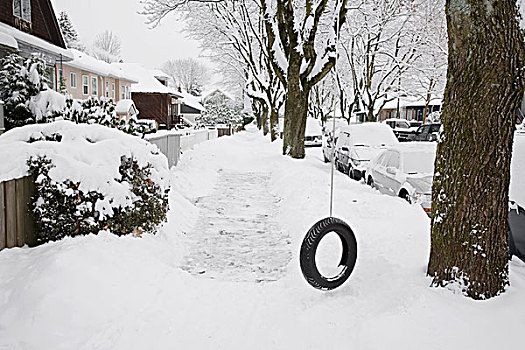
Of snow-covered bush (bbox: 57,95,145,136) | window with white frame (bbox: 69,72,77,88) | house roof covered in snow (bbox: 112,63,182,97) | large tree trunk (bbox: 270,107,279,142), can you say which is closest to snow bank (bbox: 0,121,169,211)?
snow-covered bush (bbox: 57,95,145,136)

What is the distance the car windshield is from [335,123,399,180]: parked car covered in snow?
470 centimetres

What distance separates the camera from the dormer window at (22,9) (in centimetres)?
1867

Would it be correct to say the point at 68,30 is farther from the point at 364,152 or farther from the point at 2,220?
the point at 2,220

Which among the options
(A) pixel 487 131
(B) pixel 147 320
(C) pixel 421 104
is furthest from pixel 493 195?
(C) pixel 421 104

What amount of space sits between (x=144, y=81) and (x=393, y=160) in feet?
147

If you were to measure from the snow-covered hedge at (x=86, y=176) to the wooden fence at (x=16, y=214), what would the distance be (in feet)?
0.35

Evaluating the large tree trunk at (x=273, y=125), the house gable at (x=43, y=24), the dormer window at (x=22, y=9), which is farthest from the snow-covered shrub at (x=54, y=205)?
the large tree trunk at (x=273, y=125)

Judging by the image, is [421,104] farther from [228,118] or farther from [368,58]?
[368,58]

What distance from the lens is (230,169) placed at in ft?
57.0

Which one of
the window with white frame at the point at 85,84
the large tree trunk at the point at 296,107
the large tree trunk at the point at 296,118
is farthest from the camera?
the window with white frame at the point at 85,84

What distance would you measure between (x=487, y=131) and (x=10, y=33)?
1587cm

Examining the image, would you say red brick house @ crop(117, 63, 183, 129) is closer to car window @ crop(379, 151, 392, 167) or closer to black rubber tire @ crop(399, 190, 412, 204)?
car window @ crop(379, 151, 392, 167)

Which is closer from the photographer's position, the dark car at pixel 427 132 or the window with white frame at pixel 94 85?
the dark car at pixel 427 132

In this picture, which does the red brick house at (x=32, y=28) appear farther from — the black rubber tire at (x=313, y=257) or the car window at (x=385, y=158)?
the black rubber tire at (x=313, y=257)
